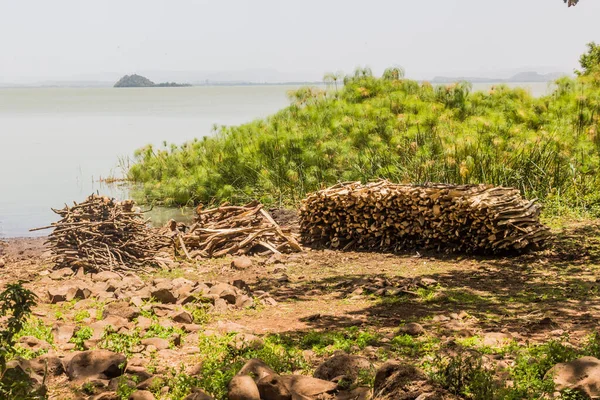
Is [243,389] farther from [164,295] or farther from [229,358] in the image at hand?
[164,295]

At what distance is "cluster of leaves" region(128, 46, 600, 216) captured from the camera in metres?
14.2

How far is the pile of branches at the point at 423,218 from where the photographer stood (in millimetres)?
10633

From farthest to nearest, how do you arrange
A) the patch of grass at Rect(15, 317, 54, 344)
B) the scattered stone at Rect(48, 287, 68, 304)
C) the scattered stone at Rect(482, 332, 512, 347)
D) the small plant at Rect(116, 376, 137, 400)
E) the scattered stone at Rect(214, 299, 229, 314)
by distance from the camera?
the scattered stone at Rect(48, 287, 68, 304) → the scattered stone at Rect(214, 299, 229, 314) → the patch of grass at Rect(15, 317, 54, 344) → the scattered stone at Rect(482, 332, 512, 347) → the small plant at Rect(116, 376, 137, 400)

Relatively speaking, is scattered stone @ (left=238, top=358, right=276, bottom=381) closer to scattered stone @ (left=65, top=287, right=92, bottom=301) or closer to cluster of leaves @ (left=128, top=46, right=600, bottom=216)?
scattered stone @ (left=65, top=287, right=92, bottom=301)

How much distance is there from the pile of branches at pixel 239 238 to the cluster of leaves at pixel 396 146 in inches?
→ 106

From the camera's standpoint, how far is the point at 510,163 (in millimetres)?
14375

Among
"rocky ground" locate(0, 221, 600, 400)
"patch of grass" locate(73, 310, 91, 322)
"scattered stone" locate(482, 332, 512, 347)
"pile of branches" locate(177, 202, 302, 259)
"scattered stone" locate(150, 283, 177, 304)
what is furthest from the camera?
"pile of branches" locate(177, 202, 302, 259)

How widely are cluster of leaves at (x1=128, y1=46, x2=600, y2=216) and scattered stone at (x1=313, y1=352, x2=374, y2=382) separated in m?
8.55

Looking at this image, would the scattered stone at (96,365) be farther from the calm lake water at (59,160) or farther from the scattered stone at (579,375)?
the calm lake water at (59,160)

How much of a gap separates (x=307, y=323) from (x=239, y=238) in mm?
5232

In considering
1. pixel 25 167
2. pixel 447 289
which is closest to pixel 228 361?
pixel 447 289

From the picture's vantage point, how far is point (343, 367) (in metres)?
5.24

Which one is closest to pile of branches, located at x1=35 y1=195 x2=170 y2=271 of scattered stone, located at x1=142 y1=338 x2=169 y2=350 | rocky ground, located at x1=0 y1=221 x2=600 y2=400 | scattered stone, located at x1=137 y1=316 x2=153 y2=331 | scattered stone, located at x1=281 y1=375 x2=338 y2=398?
rocky ground, located at x1=0 y1=221 x2=600 y2=400

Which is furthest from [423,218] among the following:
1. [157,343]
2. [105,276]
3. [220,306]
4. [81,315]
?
[157,343]
